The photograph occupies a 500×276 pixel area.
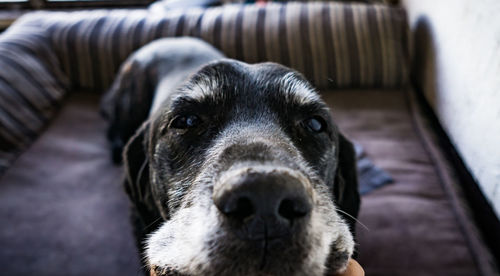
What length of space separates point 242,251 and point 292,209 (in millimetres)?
165

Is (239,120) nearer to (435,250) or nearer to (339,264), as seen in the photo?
(339,264)

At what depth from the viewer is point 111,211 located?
2.37 m

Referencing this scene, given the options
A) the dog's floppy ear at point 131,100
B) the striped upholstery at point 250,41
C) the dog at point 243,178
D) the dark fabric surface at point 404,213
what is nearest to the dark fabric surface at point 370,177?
the dark fabric surface at point 404,213

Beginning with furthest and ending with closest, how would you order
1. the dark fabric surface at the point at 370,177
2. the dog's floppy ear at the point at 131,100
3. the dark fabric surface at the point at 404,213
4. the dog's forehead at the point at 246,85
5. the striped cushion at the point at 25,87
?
the dog's floppy ear at the point at 131,100 → the striped cushion at the point at 25,87 → the dark fabric surface at the point at 370,177 → the dark fabric surface at the point at 404,213 → the dog's forehead at the point at 246,85

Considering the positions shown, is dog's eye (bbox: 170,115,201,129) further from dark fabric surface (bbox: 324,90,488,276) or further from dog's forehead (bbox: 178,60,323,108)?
dark fabric surface (bbox: 324,90,488,276)

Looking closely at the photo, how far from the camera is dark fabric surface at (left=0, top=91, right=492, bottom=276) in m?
1.97

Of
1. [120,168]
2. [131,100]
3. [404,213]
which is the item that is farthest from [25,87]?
[404,213]

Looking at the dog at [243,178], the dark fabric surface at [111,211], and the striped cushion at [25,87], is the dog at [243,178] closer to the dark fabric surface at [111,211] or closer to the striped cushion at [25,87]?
the dark fabric surface at [111,211]

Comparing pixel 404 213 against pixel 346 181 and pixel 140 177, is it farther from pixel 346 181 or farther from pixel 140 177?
pixel 140 177

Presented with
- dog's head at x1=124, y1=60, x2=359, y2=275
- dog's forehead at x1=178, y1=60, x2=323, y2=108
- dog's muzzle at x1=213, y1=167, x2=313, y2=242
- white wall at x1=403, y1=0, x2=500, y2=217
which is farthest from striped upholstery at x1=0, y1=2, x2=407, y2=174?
dog's muzzle at x1=213, y1=167, x2=313, y2=242

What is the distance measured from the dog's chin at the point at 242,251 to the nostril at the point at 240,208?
50 mm

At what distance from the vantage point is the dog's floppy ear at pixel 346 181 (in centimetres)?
192

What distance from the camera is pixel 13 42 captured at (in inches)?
120

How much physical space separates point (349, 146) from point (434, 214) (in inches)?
29.3
